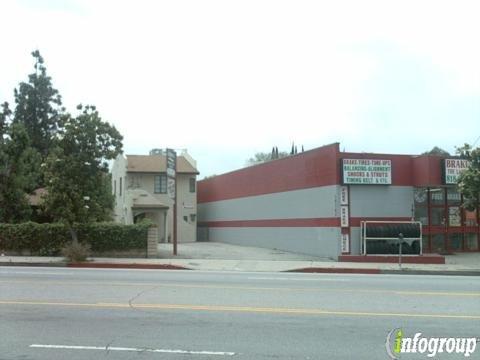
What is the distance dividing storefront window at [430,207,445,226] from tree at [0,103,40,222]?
19.4 meters

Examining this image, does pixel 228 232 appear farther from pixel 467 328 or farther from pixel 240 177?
pixel 467 328

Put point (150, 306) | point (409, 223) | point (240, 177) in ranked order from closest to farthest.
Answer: point (150, 306) < point (409, 223) < point (240, 177)

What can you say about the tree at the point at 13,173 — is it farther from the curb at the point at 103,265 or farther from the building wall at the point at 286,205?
the building wall at the point at 286,205

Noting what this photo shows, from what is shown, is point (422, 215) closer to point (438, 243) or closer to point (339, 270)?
point (438, 243)

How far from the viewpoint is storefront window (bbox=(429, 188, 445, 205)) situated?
26.3 m

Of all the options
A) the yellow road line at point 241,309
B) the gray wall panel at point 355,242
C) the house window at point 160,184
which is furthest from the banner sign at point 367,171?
the house window at point 160,184

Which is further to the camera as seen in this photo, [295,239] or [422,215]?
[295,239]

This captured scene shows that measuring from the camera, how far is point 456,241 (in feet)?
88.6

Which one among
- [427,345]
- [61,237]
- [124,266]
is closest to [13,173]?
[61,237]

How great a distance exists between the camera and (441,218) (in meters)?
26.5

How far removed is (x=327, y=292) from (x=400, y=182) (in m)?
13.9

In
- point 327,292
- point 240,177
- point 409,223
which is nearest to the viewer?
point 327,292

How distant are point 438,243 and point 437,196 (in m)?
2.23

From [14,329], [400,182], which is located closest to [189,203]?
[400,182]
